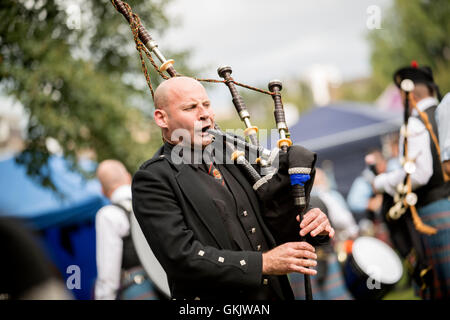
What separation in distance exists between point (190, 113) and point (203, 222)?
479 millimetres

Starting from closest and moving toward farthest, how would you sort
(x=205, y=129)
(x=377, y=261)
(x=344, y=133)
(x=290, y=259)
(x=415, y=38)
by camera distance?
(x=290, y=259), (x=205, y=129), (x=377, y=261), (x=344, y=133), (x=415, y=38)

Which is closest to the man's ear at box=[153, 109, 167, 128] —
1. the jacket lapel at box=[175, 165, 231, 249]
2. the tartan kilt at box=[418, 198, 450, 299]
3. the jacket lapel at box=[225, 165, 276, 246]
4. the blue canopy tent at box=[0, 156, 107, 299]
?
the jacket lapel at box=[175, 165, 231, 249]

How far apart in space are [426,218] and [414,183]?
32 cm

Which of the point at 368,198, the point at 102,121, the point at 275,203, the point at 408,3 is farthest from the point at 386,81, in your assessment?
the point at 275,203

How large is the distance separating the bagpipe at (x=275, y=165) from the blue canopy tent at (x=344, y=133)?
26.7 ft

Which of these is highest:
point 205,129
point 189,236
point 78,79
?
point 78,79

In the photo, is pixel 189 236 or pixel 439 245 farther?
pixel 439 245

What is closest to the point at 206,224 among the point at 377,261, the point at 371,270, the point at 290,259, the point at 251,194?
the point at 251,194

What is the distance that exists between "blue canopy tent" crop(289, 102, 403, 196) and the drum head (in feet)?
20.6

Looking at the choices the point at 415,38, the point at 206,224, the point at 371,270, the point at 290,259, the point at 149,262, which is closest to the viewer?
the point at 290,259

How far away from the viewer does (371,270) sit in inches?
146

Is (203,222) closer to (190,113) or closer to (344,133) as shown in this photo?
(190,113)

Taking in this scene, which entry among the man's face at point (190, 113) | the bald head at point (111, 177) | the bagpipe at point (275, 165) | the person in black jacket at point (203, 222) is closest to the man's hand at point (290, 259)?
the person in black jacket at point (203, 222)

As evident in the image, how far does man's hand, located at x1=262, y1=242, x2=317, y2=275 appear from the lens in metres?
1.78
